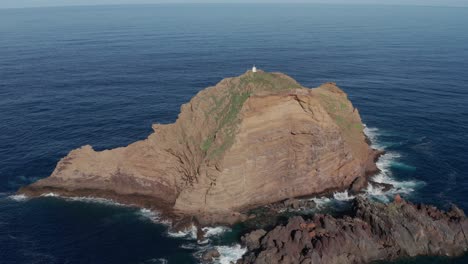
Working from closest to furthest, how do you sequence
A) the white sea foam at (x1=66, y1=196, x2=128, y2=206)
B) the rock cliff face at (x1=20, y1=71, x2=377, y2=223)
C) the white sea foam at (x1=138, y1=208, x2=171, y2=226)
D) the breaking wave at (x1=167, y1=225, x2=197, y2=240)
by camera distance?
→ the breaking wave at (x1=167, y1=225, x2=197, y2=240)
the rock cliff face at (x1=20, y1=71, x2=377, y2=223)
the white sea foam at (x1=138, y1=208, x2=171, y2=226)
the white sea foam at (x1=66, y1=196, x2=128, y2=206)

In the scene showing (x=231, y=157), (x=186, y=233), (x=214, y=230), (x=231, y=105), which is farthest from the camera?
(x=231, y=105)

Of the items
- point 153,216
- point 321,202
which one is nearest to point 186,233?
point 153,216

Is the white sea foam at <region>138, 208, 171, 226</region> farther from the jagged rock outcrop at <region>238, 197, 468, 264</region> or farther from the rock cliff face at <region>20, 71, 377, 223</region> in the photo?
the jagged rock outcrop at <region>238, 197, 468, 264</region>

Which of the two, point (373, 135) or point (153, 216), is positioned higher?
point (373, 135)

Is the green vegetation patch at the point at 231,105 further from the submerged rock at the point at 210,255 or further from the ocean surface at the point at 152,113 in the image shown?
the submerged rock at the point at 210,255

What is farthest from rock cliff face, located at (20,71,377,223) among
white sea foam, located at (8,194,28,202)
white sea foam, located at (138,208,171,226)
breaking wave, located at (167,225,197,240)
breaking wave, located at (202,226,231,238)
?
breaking wave, located at (167,225,197,240)

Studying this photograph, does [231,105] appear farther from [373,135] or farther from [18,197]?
[373,135]
